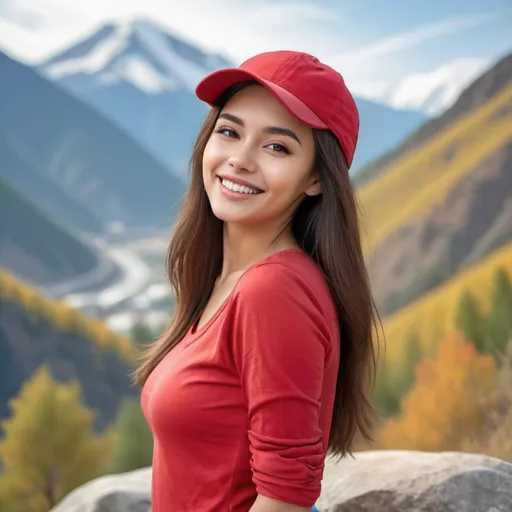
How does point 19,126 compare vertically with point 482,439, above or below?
above

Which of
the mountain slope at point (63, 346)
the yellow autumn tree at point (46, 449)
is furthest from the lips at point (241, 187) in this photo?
the mountain slope at point (63, 346)

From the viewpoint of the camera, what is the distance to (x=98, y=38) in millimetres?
9328

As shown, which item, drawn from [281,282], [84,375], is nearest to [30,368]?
[84,375]

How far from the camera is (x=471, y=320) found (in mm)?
3992

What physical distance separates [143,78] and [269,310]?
10.1 meters

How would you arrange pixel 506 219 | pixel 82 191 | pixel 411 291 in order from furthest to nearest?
pixel 82 191 < pixel 411 291 < pixel 506 219

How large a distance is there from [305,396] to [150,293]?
6.40 metres

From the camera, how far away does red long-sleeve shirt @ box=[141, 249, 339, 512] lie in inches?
30.2

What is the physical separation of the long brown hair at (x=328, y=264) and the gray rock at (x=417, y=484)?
1.03ft

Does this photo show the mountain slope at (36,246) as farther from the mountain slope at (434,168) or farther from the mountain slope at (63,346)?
the mountain slope at (434,168)

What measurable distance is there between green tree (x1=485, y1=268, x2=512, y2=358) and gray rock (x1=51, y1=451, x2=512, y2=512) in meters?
2.32

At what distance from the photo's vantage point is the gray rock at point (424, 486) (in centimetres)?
139

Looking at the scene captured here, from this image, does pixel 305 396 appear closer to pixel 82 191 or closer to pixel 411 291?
pixel 411 291

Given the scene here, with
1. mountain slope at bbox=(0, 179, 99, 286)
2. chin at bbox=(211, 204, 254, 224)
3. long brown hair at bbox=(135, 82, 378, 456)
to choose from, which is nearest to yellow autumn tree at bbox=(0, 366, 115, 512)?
mountain slope at bbox=(0, 179, 99, 286)
